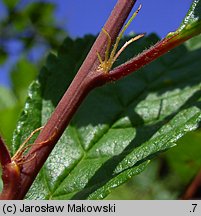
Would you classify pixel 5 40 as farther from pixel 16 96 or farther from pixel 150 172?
pixel 150 172

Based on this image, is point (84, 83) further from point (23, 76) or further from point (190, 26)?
point (23, 76)

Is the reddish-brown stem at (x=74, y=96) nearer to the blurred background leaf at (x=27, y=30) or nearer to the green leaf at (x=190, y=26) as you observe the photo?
the green leaf at (x=190, y=26)

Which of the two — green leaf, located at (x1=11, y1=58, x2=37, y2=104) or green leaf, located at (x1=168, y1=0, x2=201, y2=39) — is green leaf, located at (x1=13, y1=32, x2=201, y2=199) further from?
green leaf, located at (x1=11, y1=58, x2=37, y2=104)

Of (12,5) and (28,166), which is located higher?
(12,5)

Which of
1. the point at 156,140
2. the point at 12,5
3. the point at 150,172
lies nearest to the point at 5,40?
the point at 12,5

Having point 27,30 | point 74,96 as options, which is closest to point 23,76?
point 27,30

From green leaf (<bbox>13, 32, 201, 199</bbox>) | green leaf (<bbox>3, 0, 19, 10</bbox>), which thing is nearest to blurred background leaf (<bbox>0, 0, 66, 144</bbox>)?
green leaf (<bbox>3, 0, 19, 10</bbox>)
